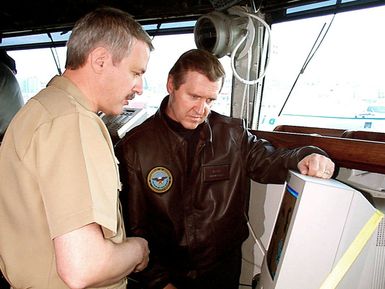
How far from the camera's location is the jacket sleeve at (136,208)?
1419 mm

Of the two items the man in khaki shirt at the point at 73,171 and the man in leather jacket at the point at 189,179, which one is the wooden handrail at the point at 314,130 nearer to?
the man in leather jacket at the point at 189,179

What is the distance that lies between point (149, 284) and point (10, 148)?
3.16 feet

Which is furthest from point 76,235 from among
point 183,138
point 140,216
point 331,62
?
point 331,62

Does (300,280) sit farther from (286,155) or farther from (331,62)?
(331,62)

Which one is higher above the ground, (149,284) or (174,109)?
(174,109)

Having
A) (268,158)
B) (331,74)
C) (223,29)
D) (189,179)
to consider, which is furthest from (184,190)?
(331,74)

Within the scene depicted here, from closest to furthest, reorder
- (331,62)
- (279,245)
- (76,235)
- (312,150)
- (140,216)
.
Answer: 1. (76,235)
2. (279,245)
3. (312,150)
4. (140,216)
5. (331,62)

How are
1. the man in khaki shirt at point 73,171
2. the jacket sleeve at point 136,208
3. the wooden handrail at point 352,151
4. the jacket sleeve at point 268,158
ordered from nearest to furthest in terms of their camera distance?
1. the man in khaki shirt at point 73,171
2. the wooden handrail at point 352,151
3. the jacket sleeve at point 268,158
4. the jacket sleeve at point 136,208

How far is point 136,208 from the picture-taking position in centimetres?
146

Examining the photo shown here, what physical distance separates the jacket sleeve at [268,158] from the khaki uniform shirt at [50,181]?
0.81 meters

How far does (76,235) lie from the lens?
678 mm

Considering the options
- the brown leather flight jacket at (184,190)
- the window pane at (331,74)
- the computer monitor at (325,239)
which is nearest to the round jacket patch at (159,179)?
the brown leather flight jacket at (184,190)

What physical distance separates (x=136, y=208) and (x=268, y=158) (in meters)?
0.72

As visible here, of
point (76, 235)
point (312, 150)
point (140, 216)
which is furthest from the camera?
point (140, 216)
